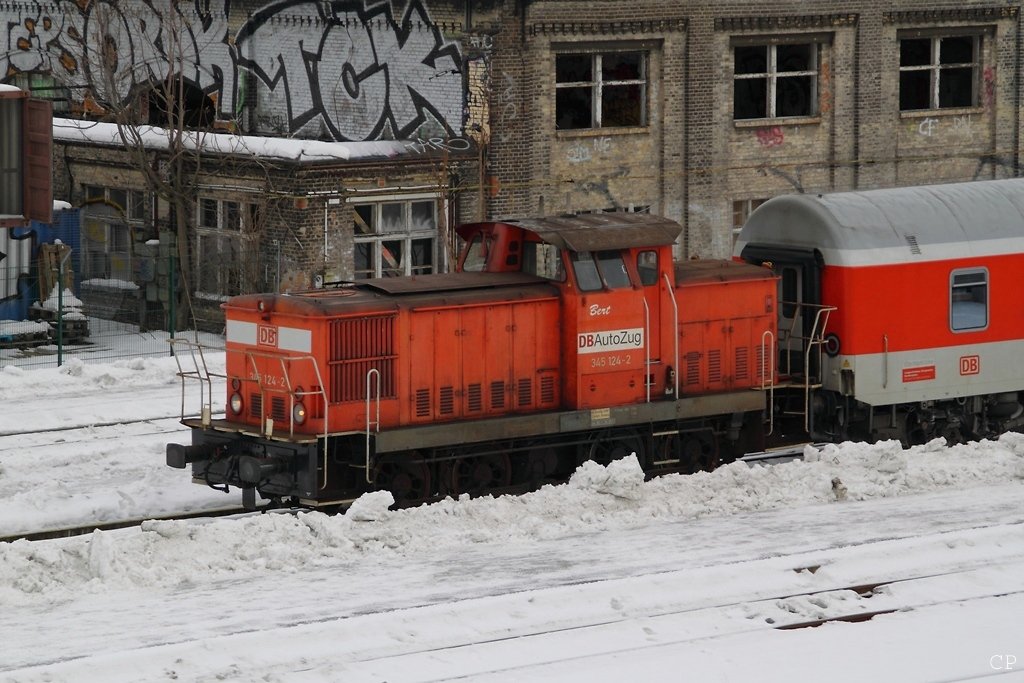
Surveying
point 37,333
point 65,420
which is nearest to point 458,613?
point 65,420

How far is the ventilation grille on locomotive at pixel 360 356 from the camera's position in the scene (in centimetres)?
1784

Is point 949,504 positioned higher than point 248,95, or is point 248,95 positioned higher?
point 248,95

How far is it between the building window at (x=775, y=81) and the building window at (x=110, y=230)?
1168 centimetres

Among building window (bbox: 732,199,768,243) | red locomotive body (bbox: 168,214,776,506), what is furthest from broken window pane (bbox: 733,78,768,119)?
red locomotive body (bbox: 168,214,776,506)

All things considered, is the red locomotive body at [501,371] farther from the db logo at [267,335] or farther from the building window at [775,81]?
the building window at [775,81]

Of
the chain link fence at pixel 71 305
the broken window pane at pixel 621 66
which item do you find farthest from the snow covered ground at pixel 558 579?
the broken window pane at pixel 621 66

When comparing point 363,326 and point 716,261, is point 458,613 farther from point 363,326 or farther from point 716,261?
point 716,261

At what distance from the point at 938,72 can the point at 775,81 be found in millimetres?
3850

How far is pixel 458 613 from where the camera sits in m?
14.8

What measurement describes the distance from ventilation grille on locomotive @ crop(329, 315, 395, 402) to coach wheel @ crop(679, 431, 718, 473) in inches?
155

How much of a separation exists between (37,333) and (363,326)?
12.8 m

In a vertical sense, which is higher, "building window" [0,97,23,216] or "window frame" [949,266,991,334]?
"building window" [0,97,23,216]

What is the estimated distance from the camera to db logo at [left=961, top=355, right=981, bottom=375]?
2162cm

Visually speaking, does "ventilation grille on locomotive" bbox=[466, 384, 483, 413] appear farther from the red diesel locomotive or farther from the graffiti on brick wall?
the graffiti on brick wall
